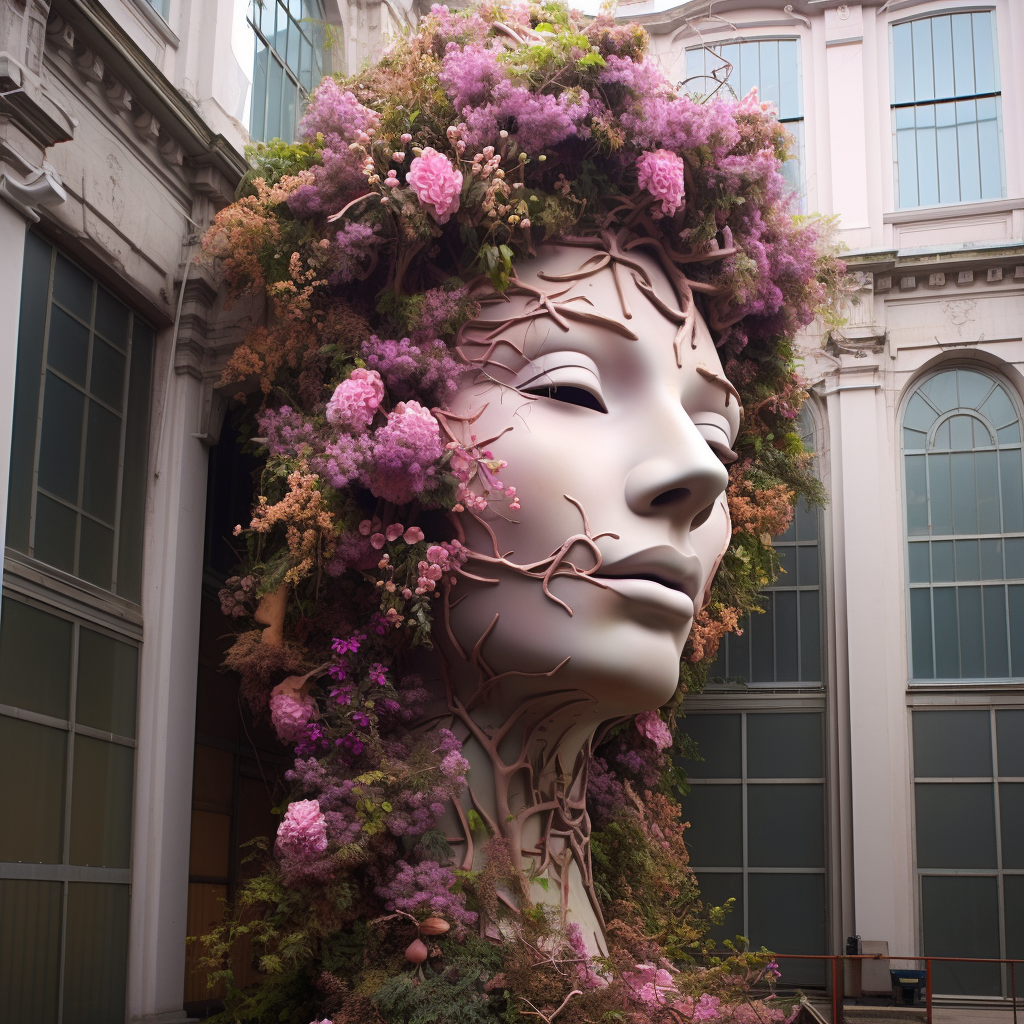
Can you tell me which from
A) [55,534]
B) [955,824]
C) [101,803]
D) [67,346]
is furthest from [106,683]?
[955,824]

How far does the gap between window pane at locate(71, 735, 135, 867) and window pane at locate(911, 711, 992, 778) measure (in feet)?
24.2

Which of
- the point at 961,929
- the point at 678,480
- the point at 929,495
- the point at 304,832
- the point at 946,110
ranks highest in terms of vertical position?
the point at 946,110

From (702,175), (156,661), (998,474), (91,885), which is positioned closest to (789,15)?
(998,474)

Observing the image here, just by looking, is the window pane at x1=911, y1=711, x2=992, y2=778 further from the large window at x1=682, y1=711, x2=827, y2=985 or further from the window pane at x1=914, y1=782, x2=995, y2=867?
the large window at x1=682, y1=711, x2=827, y2=985

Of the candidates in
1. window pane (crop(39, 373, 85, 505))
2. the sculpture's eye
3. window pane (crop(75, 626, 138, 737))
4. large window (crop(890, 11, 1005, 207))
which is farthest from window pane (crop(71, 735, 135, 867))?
large window (crop(890, 11, 1005, 207))

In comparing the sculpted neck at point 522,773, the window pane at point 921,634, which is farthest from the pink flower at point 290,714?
the window pane at point 921,634

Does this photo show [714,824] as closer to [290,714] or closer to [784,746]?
[784,746]

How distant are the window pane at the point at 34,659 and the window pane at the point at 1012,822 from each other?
27.0ft

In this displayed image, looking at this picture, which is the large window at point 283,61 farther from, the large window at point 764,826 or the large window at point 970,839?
the large window at point 970,839

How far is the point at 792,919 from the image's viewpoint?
10977 mm

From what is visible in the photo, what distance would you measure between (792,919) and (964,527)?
153 inches

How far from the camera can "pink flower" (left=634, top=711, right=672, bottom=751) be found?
7742mm

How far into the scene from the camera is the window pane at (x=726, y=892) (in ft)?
36.3

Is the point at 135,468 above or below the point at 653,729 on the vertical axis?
above
